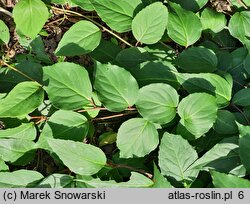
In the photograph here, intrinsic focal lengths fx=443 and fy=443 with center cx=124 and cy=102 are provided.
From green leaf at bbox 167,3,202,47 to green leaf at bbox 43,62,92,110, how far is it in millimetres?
426

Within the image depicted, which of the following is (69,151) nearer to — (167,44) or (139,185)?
(139,185)

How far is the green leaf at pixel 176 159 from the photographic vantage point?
1640 mm

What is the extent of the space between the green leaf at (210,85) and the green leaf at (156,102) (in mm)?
89

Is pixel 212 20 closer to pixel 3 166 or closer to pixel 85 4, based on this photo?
pixel 85 4

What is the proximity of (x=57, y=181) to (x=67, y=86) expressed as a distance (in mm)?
363

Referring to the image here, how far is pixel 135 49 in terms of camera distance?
6.15ft

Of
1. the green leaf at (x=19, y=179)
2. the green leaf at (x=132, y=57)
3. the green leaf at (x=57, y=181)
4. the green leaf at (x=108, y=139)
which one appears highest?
the green leaf at (x=132, y=57)

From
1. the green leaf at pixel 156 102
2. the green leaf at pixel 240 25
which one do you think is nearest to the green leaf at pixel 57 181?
the green leaf at pixel 156 102

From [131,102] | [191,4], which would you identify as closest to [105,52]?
[131,102]

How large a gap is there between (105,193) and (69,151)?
0.66ft

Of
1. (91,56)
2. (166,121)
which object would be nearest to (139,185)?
(166,121)

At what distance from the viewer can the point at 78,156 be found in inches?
63.7

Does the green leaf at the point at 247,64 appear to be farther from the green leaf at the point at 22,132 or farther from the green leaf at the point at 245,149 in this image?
the green leaf at the point at 22,132

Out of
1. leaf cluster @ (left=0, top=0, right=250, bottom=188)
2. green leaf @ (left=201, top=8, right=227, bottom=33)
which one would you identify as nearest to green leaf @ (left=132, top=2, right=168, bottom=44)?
leaf cluster @ (left=0, top=0, right=250, bottom=188)
